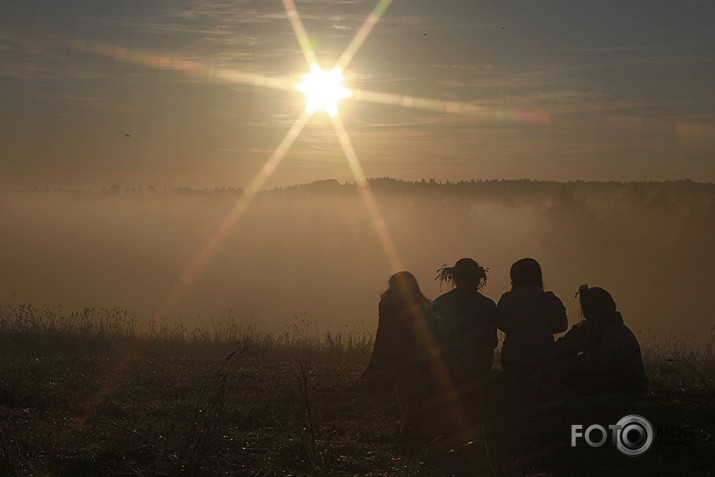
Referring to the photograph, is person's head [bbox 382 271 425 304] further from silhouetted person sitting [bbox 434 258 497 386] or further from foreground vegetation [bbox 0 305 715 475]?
foreground vegetation [bbox 0 305 715 475]

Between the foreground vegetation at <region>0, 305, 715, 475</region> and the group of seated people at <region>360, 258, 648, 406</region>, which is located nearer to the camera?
the foreground vegetation at <region>0, 305, 715, 475</region>

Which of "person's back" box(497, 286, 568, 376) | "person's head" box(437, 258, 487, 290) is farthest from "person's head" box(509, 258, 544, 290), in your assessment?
"person's head" box(437, 258, 487, 290)

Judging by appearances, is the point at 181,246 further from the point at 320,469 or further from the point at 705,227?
the point at 320,469

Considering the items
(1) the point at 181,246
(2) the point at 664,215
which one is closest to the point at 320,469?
(2) the point at 664,215

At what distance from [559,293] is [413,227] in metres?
76.3

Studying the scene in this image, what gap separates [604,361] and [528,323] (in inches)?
35.4

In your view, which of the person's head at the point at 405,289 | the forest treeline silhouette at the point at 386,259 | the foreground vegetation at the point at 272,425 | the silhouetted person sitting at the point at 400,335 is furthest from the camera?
the forest treeline silhouette at the point at 386,259

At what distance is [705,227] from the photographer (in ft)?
315

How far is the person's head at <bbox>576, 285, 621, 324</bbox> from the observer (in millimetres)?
6891

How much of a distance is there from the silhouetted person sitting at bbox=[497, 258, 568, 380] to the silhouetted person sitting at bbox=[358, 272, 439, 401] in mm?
851

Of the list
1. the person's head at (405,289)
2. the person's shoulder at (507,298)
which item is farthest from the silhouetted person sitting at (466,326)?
the person's head at (405,289)

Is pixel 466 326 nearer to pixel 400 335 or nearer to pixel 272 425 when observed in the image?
pixel 400 335

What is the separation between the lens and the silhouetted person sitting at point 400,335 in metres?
7.67

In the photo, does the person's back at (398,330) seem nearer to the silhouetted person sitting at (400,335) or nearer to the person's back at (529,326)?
the silhouetted person sitting at (400,335)
